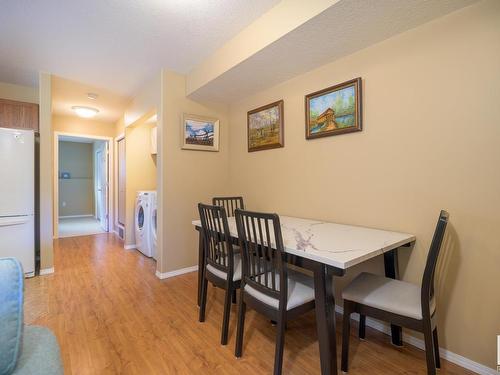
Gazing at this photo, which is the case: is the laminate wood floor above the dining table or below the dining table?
below

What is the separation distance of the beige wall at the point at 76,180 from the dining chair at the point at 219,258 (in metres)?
6.88

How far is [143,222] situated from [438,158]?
11.8 feet

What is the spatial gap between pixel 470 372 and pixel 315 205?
4.72ft

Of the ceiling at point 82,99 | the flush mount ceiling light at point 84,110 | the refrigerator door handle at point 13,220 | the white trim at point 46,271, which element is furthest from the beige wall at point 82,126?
the white trim at point 46,271

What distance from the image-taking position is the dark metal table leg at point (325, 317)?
1.28 meters

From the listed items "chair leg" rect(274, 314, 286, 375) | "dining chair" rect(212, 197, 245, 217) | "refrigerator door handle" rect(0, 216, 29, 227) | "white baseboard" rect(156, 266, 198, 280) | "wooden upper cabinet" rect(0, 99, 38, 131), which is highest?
"wooden upper cabinet" rect(0, 99, 38, 131)

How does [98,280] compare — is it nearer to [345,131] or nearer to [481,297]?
[345,131]

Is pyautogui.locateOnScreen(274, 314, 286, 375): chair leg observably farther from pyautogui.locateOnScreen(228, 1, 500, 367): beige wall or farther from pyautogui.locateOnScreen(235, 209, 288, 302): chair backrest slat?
pyautogui.locateOnScreen(228, 1, 500, 367): beige wall

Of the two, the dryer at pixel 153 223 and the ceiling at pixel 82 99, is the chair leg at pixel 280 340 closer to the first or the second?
the dryer at pixel 153 223

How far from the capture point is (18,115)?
3180 mm

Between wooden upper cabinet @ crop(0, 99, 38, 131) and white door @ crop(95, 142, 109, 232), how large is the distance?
217 centimetres

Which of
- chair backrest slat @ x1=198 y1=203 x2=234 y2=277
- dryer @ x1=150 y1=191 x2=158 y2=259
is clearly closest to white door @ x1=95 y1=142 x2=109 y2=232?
dryer @ x1=150 y1=191 x2=158 y2=259

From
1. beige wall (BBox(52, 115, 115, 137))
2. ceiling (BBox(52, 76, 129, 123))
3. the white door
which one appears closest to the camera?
ceiling (BBox(52, 76, 129, 123))

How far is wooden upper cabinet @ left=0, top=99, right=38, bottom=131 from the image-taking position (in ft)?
10.3
